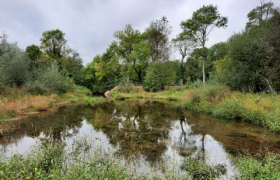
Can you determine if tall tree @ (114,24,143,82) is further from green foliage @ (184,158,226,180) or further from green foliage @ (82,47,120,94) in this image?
green foliage @ (184,158,226,180)

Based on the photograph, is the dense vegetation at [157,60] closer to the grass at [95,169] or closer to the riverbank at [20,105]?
the riverbank at [20,105]

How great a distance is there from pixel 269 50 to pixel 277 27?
228cm

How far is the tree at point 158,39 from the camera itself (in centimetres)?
3756

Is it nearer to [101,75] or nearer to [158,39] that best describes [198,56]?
[158,39]

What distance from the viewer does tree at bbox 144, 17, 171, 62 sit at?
1479 inches

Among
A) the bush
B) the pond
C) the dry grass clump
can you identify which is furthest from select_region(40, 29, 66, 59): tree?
the pond

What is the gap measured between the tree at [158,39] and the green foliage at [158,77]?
4.23 m

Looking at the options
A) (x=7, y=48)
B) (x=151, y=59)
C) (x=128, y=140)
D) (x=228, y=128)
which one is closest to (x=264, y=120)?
(x=228, y=128)

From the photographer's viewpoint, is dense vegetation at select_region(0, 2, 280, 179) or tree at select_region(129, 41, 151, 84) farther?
tree at select_region(129, 41, 151, 84)

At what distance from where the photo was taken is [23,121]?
39.1 ft

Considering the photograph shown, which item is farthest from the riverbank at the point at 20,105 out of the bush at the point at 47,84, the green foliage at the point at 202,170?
the green foliage at the point at 202,170

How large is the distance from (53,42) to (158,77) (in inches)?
920

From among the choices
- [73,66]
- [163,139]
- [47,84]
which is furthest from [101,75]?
[163,139]

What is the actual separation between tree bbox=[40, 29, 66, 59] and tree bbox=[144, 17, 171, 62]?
17979mm
